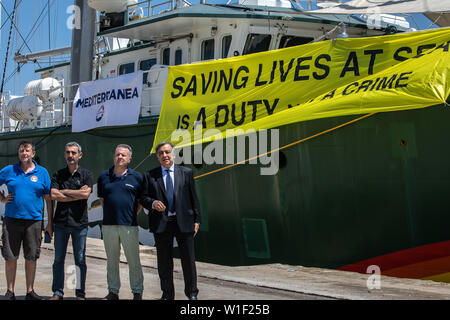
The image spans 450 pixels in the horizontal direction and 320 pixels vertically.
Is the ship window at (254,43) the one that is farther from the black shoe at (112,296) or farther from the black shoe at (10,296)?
the black shoe at (10,296)

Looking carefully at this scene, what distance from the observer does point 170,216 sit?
5980 millimetres

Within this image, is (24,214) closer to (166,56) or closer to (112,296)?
(112,296)

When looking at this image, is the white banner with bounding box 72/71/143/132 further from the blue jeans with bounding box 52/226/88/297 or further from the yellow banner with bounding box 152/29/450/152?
the blue jeans with bounding box 52/226/88/297

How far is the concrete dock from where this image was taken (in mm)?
6391

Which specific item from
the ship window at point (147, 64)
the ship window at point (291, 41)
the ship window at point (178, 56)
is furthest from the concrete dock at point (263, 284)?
the ship window at point (147, 64)

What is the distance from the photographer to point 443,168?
23.6ft

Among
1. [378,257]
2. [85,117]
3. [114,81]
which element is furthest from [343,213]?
[85,117]

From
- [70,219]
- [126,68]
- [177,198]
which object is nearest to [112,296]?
[70,219]

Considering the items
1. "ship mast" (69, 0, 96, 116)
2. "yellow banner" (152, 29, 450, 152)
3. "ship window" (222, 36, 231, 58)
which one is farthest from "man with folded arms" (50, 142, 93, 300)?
"ship mast" (69, 0, 96, 116)

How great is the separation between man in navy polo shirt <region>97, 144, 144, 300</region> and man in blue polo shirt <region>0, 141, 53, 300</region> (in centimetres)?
68

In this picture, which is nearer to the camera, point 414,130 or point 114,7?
point 414,130

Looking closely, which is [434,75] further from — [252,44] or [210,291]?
[252,44]

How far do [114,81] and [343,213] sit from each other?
5.56m
